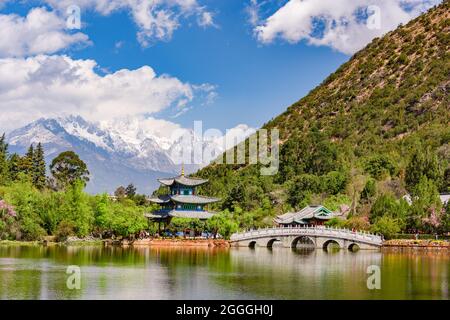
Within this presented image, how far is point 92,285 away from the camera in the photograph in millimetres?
27047

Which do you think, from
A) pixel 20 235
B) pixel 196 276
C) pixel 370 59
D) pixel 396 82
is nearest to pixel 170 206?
pixel 20 235

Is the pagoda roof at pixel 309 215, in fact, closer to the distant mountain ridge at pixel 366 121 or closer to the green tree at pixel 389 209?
the distant mountain ridge at pixel 366 121

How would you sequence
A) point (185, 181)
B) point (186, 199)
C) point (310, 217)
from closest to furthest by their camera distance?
1. point (310, 217)
2. point (186, 199)
3. point (185, 181)

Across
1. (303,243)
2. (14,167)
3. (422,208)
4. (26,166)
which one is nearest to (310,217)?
(303,243)

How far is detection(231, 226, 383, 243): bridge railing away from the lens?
51.0 meters

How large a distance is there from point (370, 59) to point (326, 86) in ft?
29.6

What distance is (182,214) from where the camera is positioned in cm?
6162

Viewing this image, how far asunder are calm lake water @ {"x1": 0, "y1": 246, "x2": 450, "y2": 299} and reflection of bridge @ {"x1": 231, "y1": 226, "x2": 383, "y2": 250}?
6.36 m

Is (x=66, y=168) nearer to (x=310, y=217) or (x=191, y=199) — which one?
(x=191, y=199)

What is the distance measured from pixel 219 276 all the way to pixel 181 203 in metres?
32.0

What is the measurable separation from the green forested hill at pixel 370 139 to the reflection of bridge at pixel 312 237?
4.61 meters


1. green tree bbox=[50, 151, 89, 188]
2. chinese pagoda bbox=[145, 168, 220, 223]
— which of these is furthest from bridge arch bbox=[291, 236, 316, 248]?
green tree bbox=[50, 151, 89, 188]

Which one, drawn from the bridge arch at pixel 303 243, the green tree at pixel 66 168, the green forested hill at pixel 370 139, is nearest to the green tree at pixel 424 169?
the green forested hill at pixel 370 139
